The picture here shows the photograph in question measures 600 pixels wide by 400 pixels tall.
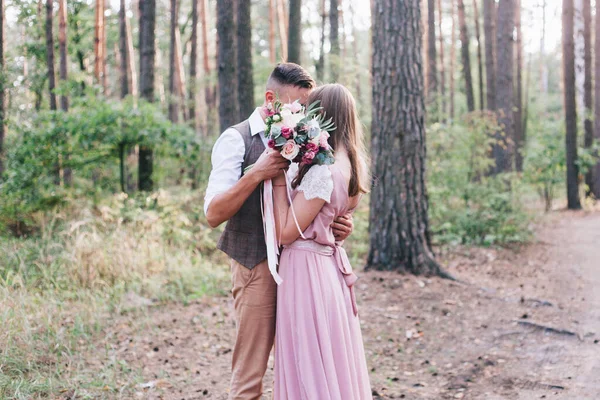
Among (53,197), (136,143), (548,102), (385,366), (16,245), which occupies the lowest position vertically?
(385,366)

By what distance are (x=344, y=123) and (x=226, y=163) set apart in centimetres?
70

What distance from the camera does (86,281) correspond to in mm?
7031

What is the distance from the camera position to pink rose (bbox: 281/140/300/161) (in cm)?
278

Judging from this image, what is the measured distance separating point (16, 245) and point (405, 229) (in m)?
5.56

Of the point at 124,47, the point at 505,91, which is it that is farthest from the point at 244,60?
the point at 124,47

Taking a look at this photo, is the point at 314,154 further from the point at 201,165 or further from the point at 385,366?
the point at 201,165

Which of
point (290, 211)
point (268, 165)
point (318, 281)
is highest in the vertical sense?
point (268, 165)

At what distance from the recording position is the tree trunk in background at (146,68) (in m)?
11.4

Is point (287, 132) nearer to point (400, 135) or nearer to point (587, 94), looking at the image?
point (400, 135)

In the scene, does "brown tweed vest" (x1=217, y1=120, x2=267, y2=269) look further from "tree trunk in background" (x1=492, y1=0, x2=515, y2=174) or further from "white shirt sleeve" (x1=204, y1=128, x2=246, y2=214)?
"tree trunk in background" (x1=492, y1=0, x2=515, y2=174)

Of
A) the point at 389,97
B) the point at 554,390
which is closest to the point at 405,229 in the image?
the point at 389,97

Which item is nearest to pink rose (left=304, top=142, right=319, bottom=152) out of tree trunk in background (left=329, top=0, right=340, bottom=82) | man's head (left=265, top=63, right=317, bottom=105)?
A: man's head (left=265, top=63, right=317, bottom=105)

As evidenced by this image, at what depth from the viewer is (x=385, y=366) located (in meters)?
5.32

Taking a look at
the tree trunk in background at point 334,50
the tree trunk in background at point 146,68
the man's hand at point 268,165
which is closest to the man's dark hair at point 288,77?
the man's hand at point 268,165
